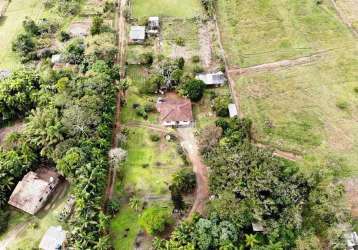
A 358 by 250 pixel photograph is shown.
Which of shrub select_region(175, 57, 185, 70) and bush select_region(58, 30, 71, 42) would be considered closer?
shrub select_region(175, 57, 185, 70)

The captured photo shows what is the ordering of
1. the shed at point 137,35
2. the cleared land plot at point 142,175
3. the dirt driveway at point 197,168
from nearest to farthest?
the cleared land plot at point 142,175, the dirt driveway at point 197,168, the shed at point 137,35

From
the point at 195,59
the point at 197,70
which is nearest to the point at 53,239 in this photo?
the point at 197,70

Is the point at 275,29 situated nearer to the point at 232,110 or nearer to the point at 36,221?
the point at 232,110

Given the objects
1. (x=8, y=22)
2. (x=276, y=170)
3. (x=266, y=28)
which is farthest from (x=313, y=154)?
(x=8, y=22)

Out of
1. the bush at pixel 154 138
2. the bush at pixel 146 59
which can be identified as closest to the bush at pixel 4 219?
the bush at pixel 154 138

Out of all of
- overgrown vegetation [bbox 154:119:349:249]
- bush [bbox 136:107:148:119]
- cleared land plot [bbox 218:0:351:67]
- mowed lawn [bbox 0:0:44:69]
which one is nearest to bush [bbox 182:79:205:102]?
bush [bbox 136:107:148:119]

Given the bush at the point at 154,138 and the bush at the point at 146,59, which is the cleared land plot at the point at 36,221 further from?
the bush at the point at 146,59

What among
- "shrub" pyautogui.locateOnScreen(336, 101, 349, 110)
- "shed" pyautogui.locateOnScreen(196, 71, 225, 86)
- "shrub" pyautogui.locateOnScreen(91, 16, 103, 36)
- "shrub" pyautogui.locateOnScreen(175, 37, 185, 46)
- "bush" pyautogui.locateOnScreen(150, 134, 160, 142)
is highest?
"shrub" pyautogui.locateOnScreen(91, 16, 103, 36)

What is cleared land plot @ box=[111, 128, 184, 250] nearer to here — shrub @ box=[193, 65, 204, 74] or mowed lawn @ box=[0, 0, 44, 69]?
shrub @ box=[193, 65, 204, 74]
